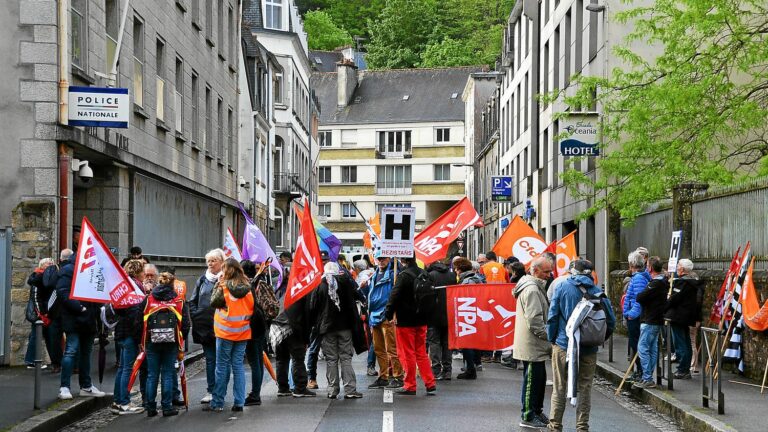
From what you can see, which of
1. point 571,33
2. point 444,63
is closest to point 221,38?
point 571,33

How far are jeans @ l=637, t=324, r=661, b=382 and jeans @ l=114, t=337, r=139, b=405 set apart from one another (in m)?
6.59

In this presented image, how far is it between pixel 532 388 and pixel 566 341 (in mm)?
956

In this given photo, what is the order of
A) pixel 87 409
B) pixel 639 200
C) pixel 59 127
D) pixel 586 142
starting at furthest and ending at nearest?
1. pixel 586 142
2. pixel 639 200
3. pixel 59 127
4. pixel 87 409

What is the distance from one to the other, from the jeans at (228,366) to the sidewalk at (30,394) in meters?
1.51

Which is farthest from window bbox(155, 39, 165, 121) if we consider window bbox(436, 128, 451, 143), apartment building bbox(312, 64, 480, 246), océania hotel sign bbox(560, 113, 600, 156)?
window bbox(436, 128, 451, 143)

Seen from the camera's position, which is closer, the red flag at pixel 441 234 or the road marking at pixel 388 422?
the road marking at pixel 388 422

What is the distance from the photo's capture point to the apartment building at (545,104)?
30.4 meters

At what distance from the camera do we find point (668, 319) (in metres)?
14.6

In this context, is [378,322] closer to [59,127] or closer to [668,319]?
[668,319]

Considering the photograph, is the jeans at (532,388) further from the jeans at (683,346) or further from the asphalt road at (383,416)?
the jeans at (683,346)

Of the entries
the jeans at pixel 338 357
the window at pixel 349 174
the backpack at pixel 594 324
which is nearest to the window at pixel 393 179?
the window at pixel 349 174

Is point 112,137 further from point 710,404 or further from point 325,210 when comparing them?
point 325,210

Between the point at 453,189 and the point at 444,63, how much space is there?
14.4 metres

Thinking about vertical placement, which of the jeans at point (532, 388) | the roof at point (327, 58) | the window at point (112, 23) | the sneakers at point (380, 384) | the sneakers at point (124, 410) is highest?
the roof at point (327, 58)
